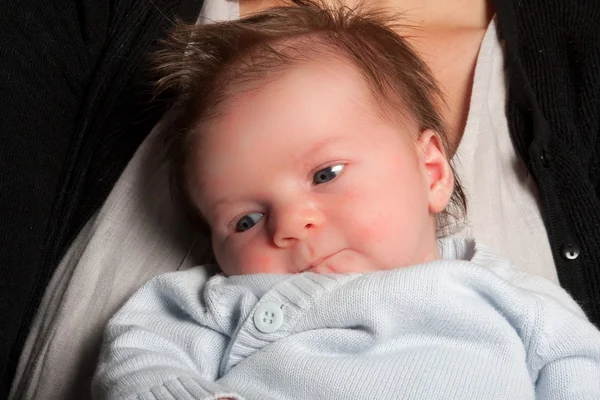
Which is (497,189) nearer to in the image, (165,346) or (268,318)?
(268,318)

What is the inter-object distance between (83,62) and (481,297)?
84 cm

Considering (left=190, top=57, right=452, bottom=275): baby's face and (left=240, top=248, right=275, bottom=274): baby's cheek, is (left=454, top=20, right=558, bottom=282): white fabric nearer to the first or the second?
(left=190, top=57, right=452, bottom=275): baby's face

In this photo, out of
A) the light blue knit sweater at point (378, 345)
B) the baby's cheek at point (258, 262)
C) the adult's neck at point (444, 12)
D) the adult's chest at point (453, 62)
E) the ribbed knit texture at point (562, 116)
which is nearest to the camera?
the light blue knit sweater at point (378, 345)

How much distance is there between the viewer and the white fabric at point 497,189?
1.53 m

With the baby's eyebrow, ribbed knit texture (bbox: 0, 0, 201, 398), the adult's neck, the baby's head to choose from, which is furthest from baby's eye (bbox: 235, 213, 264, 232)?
the adult's neck

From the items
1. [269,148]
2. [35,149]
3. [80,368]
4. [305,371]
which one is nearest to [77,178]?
[35,149]

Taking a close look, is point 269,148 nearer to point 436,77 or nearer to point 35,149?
point 35,149

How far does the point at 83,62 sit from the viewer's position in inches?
63.7

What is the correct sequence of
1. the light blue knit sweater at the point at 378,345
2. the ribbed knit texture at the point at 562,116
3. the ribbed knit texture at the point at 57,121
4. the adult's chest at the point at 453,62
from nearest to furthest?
the light blue knit sweater at the point at 378,345
the ribbed knit texture at the point at 57,121
the ribbed knit texture at the point at 562,116
the adult's chest at the point at 453,62

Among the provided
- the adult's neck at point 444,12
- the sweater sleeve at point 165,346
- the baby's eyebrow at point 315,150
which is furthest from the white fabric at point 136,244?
the baby's eyebrow at point 315,150

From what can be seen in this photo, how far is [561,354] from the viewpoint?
1.23 meters

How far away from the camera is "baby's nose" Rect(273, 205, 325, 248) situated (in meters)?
1.23

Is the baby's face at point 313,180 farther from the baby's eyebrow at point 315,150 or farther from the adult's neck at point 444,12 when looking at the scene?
the adult's neck at point 444,12

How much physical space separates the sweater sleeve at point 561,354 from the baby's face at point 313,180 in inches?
7.9
